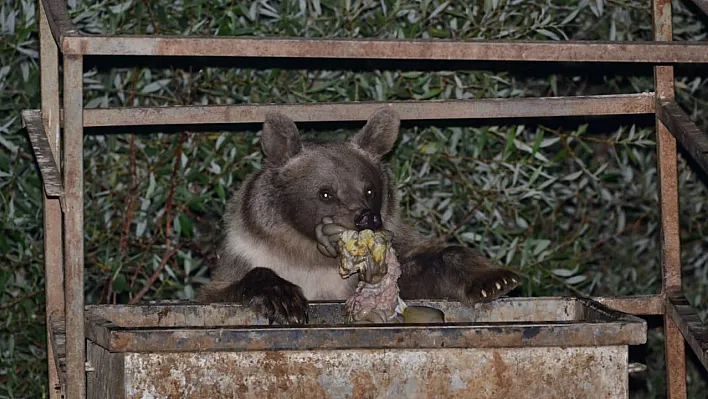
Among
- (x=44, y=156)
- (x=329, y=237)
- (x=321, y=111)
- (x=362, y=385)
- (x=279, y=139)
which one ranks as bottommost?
(x=362, y=385)

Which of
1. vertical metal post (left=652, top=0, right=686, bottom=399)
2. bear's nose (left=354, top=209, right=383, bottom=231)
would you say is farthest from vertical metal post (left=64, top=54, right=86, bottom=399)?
vertical metal post (left=652, top=0, right=686, bottom=399)

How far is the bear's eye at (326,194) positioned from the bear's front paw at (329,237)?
0.42 metres

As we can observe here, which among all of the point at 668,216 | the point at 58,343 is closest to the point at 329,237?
the point at 58,343

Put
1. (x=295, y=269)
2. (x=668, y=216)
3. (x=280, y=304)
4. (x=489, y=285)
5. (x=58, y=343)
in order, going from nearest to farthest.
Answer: (x=58, y=343) → (x=280, y=304) → (x=489, y=285) → (x=668, y=216) → (x=295, y=269)

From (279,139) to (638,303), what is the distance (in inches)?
69.1

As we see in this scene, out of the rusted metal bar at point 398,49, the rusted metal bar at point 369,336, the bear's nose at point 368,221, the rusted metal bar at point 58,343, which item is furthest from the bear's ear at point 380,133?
the rusted metal bar at point 369,336

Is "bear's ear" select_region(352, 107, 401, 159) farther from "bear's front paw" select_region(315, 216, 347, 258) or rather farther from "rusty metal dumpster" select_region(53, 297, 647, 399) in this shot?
"rusty metal dumpster" select_region(53, 297, 647, 399)

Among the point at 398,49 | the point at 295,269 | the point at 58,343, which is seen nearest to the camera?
the point at 398,49

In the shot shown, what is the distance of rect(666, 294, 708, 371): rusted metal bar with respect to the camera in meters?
4.19

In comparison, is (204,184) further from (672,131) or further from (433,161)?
(672,131)

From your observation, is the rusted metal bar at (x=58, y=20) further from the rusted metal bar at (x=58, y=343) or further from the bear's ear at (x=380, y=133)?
the bear's ear at (x=380, y=133)

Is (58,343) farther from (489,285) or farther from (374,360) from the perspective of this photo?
(489,285)

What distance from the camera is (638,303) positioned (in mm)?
4891

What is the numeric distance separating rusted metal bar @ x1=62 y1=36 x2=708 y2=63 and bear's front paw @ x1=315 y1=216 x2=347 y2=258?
938 mm
